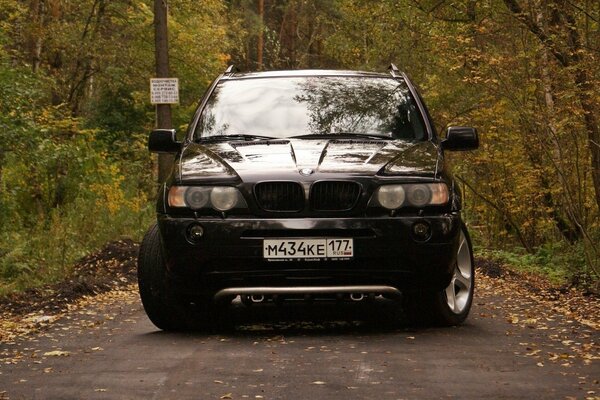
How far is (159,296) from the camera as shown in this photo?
293 inches

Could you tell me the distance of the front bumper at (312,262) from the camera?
22.6 ft

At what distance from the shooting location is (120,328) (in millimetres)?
8094

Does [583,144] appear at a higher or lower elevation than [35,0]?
lower

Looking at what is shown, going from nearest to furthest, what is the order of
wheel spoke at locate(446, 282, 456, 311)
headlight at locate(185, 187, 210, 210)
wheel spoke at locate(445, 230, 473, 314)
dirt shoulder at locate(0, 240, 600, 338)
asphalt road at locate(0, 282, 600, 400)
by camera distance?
asphalt road at locate(0, 282, 600, 400) < headlight at locate(185, 187, 210, 210) < wheel spoke at locate(446, 282, 456, 311) < wheel spoke at locate(445, 230, 473, 314) < dirt shoulder at locate(0, 240, 600, 338)

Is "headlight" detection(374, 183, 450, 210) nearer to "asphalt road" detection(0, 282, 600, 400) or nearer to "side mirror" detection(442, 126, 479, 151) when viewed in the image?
"asphalt road" detection(0, 282, 600, 400)

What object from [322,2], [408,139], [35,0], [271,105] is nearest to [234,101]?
[271,105]

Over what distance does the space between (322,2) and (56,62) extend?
22.0 metres

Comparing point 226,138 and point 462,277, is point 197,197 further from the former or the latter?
point 462,277

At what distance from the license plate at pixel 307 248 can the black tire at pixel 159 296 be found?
81cm

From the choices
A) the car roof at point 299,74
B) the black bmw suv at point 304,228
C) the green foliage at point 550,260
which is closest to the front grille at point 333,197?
the black bmw suv at point 304,228

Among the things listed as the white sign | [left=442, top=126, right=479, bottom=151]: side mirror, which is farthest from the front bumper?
the white sign

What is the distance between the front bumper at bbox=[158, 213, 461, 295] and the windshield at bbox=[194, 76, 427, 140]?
1.20 m

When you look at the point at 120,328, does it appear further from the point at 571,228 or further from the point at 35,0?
the point at 35,0

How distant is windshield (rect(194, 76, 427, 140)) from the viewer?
26.3ft
